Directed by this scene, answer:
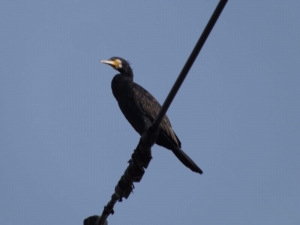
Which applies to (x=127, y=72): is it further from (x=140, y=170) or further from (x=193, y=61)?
(x=193, y=61)

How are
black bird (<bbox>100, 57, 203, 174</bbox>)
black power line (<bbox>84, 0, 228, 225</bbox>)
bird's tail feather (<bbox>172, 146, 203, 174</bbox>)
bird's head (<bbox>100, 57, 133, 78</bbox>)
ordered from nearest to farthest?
black power line (<bbox>84, 0, 228, 225</bbox>)
bird's tail feather (<bbox>172, 146, 203, 174</bbox>)
black bird (<bbox>100, 57, 203, 174</bbox>)
bird's head (<bbox>100, 57, 133, 78</bbox>)

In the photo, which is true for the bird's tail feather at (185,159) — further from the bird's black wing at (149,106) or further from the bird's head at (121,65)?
the bird's head at (121,65)

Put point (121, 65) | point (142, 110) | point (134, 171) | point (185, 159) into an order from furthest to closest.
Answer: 1. point (121, 65)
2. point (142, 110)
3. point (185, 159)
4. point (134, 171)

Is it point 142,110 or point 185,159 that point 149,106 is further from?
point 185,159

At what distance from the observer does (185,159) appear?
6.60 metres

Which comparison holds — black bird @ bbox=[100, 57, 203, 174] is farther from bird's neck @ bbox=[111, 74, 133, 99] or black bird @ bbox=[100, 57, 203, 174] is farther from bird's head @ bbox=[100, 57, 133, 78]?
bird's head @ bbox=[100, 57, 133, 78]

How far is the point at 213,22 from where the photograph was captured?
3.37m

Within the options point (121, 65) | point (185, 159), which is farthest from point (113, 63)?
point (185, 159)

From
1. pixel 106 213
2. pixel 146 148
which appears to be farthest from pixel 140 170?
pixel 106 213

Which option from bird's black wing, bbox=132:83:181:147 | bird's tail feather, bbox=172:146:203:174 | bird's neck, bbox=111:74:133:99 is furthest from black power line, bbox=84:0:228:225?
bird's neck, bbox=111:74:133:99

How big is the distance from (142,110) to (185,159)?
1052 millimetres

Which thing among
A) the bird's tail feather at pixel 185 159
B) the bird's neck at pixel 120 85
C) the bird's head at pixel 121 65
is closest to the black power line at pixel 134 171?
the bird's tail feather at pixel 185 159

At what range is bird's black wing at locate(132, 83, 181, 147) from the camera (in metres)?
6.85

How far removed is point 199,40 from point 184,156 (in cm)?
329
